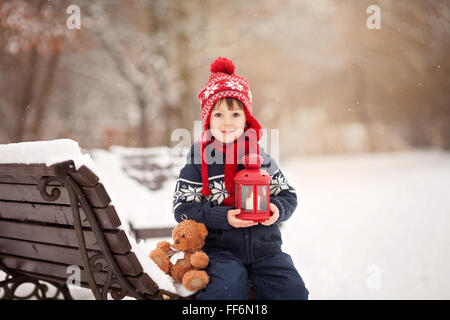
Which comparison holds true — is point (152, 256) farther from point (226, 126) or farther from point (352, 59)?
point (352, 59)

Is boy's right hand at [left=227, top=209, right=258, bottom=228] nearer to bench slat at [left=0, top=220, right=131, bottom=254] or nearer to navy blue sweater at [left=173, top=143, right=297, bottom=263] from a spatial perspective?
navy blue sweater at [left=173, top=143, right=297, bottom=263]

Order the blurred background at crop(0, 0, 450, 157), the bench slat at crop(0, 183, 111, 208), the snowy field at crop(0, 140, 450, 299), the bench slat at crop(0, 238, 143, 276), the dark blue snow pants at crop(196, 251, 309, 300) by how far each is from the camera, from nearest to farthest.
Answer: the bench slat at crop(0, 183, 111, 208) < the bench slat at crop(0, 238, 143, 276) < the dark blue snow pants at crop(196, 251, 309, 300) < the snowy field at crop(0, 140, 450, 299) < the blurred background at crop(0, 0, 450, 157)

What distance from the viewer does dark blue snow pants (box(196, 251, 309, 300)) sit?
1.97 metres

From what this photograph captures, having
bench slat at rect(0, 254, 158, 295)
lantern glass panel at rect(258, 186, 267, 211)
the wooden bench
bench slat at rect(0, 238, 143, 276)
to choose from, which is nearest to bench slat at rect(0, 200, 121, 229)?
the wooden bench

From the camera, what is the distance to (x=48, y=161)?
5.33ft

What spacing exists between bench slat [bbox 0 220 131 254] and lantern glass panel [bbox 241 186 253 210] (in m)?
0.64

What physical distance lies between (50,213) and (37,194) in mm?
125

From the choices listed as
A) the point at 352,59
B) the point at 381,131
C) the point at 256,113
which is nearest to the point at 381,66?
the point at 352,59

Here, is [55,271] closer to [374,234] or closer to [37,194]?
[37,194]

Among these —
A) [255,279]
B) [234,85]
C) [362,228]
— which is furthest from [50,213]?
[362,228]

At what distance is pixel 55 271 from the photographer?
216 cm

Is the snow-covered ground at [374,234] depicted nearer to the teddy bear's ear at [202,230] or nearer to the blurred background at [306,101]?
the blurred background at [306,101]

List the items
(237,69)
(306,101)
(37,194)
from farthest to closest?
(306,101) < (237,69) < (37,194)

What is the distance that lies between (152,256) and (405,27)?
15469 mm
